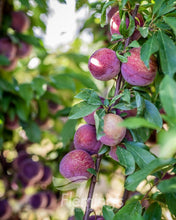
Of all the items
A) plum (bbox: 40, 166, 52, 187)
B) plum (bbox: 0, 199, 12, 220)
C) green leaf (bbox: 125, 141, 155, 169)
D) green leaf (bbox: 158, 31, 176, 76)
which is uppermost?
green leaf (bbox: 158, 31, 176, 76)

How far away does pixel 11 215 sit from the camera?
166 cm

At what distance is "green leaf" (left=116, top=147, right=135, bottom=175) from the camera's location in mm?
641

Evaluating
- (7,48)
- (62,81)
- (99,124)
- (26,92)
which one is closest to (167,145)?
(99,124)

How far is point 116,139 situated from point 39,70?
3.76 ft

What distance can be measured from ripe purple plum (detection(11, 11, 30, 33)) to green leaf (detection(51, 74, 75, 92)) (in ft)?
1.14

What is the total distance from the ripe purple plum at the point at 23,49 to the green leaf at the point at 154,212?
47.6 inches

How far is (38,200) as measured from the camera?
166 centimetres

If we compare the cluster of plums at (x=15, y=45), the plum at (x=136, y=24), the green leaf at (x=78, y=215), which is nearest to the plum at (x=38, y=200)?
the cluster of plums at (x=15, y=45)

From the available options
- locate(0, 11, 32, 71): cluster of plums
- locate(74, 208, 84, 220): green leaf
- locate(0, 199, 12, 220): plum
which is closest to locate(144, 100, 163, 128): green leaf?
locate(74, 208, 84, 220): green leaf

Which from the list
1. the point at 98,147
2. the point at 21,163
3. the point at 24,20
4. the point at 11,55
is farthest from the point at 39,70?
the point at 98,147

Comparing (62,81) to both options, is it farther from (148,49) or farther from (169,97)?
(169,97)

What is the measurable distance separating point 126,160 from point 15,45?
1.21 meters

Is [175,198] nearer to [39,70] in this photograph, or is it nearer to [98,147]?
[98,147]

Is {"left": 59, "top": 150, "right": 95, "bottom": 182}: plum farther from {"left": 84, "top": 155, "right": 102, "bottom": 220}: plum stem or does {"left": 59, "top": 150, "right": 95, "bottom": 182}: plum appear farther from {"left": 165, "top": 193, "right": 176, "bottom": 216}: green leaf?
{"left": 165, "top": 193, "right": 176, "bottom": 216}: green leaf
